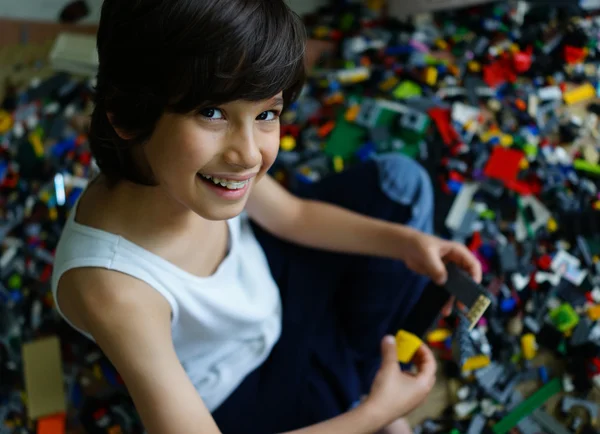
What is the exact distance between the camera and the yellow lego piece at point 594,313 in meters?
1.32

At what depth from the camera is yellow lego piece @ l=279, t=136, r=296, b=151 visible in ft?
5.24

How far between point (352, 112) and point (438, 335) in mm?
692

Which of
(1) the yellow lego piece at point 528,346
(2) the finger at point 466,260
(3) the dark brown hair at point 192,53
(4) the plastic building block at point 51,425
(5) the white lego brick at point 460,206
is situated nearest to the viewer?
(3) the dark brown hair at point 192,53

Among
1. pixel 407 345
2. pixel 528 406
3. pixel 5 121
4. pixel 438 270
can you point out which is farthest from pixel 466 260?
pixel 5 121

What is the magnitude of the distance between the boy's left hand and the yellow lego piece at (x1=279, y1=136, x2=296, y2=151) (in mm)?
651

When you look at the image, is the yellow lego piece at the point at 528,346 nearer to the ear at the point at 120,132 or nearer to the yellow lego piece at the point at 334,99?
the yellow lego piece at the point at 334,99

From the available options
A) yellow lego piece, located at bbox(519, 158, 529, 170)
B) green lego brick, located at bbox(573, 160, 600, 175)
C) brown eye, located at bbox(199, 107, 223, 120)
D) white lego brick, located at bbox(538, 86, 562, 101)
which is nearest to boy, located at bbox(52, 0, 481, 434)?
brown eye, located at bbox(199, 107, 223, 120)

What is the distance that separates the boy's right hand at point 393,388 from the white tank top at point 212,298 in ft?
0.67

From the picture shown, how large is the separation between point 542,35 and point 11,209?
161 cm

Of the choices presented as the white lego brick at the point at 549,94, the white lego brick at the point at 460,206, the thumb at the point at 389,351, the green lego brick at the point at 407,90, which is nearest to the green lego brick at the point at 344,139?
the green lego brick at the point at 407,90

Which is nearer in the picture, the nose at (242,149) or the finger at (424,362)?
the nose at (242,149)

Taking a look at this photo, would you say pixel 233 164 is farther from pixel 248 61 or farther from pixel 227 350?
pixel 227 350

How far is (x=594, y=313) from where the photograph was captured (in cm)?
132

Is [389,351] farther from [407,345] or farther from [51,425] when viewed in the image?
[51,425]
